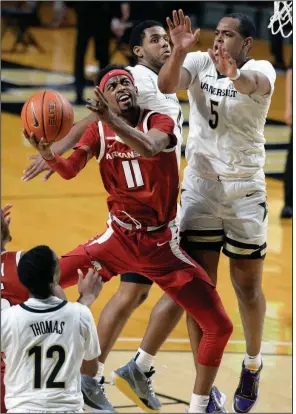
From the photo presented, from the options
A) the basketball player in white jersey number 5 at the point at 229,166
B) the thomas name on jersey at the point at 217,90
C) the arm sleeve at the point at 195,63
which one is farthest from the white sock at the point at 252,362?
the arm sleeve at the point at 195,63

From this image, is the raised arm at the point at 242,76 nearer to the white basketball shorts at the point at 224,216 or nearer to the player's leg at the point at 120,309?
the white basketball shorts at the point at 224,216

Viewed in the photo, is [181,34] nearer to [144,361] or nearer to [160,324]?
[160,324]

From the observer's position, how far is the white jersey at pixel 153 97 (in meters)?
6.78

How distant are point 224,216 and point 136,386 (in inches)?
47.3

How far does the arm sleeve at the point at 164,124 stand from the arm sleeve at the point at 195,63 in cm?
46

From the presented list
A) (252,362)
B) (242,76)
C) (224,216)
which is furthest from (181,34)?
(252,362)

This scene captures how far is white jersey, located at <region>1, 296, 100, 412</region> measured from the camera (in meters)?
5.46

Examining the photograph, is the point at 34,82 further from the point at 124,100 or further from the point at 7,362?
the point at 7,362

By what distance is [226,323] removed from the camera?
6.63 metres

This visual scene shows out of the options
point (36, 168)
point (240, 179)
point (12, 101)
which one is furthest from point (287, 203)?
point (12, 101)

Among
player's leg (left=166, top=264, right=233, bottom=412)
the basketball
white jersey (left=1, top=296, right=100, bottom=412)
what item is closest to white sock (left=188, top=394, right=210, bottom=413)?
player's leg (left=166, top=264, right=233, bottom=412)

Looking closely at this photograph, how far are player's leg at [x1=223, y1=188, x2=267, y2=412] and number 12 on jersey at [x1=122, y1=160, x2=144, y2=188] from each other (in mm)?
745

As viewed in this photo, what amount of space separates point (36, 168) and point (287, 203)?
539 cm

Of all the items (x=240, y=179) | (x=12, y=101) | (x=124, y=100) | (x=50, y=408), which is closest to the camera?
(x=50, y=408)
